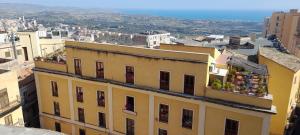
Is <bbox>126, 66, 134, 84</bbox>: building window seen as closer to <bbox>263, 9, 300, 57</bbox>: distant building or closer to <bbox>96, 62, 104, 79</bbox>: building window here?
<bbox>96, 62, 104, 79</bbox>: building window

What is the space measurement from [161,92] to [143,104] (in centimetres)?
275

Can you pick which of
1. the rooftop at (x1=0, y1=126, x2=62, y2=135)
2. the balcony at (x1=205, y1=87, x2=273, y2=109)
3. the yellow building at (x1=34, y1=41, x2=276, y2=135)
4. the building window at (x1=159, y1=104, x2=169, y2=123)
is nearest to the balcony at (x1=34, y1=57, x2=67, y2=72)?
the yellow building at (x1=34, y1=41, x2=276, y2=135)

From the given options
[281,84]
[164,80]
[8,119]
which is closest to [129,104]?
[164,80]

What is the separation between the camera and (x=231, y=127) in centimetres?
2294

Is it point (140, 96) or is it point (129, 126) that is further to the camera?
point (129, 126)

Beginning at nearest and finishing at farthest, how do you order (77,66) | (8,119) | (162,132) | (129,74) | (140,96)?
(140,96) < (162,132) < (129,74) < (8,119) < (77,66)

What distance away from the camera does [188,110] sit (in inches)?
978

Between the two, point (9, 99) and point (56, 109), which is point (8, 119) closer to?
point (9, 99)

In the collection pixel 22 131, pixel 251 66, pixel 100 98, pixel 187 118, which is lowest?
pixel 187 118

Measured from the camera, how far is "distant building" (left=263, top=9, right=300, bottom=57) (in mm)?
72625

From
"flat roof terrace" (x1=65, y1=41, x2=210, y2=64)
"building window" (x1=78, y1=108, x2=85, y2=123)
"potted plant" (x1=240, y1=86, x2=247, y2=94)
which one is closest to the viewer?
"potted plant" (x1=240, y1=86, x2=247, y2=94)

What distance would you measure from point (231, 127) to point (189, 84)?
206 inches

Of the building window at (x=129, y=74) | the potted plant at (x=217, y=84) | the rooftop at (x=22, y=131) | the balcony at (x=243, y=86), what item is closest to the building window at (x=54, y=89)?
the building window at (x=129, y=74)

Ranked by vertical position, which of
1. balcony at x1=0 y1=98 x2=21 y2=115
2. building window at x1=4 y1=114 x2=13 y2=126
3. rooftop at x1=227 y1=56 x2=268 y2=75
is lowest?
building window at x1=4 y1=114 x2=13 y2=126
